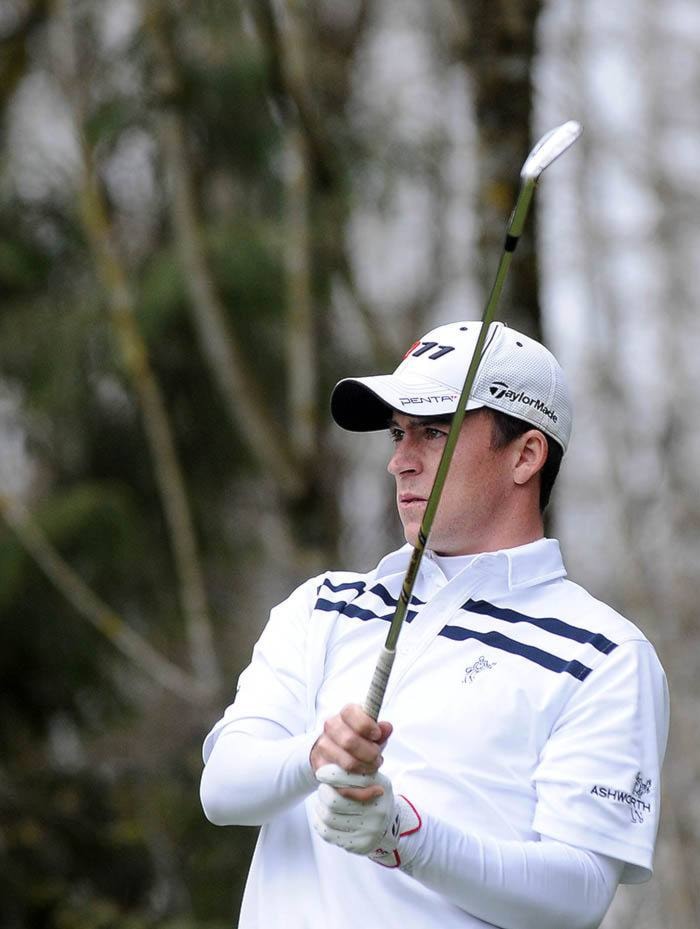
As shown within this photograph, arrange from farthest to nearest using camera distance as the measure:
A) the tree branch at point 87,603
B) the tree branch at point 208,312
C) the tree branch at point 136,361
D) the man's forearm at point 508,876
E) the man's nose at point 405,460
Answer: the tree branch at point 136,361
the tree branch at point 87,603
the tree branch at point 208,312
the man's nose at point 405,460
the man's forearm at point 508,876

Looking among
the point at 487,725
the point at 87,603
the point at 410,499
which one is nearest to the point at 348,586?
the point at 410,499

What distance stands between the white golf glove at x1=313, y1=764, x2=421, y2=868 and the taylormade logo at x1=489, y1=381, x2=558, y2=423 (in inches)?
27.3

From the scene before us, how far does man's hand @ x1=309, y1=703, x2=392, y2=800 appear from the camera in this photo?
1831mm

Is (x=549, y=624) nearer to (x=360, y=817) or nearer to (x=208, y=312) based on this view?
(x=360, y=817)

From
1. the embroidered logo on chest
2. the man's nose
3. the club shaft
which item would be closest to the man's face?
the man's nose

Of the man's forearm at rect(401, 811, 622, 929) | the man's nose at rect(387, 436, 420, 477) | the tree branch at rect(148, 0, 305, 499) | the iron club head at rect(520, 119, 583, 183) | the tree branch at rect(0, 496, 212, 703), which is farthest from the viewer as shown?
the tree branch at rect(0, 496, 212, 703)

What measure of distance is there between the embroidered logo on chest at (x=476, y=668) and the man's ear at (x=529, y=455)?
35cm

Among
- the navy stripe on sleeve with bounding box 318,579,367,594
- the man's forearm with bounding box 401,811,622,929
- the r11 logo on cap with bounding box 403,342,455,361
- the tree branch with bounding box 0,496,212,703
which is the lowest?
the tree branch with bounding box 0,496,212,703

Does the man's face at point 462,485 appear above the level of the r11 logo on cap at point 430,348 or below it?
below

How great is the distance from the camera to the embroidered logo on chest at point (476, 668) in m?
2.11

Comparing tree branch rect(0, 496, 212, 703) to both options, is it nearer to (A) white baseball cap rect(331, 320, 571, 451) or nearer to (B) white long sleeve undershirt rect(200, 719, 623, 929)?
(A) white baseball cap rect(331, 320, 571, 451)

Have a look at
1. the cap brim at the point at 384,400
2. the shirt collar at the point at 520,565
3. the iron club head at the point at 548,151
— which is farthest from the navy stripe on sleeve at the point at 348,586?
the iron club head at the point at 548,151

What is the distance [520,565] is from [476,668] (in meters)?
0.20

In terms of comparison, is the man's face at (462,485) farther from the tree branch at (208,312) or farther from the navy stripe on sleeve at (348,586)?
the tree branch at (208,312)
